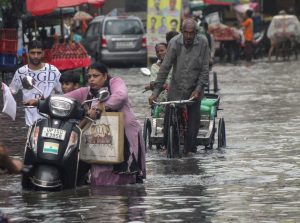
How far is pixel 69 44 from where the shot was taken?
92.7ft

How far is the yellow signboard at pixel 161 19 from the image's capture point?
114ft

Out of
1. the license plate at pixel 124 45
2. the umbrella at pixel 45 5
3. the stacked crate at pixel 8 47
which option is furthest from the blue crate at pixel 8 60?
the license plate at pixel 124 45

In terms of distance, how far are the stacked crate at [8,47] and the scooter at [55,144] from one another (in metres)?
16.1

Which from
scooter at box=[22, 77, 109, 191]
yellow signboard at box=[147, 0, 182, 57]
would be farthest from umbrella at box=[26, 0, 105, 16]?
scooter at box=[22, 77, 109, 191]

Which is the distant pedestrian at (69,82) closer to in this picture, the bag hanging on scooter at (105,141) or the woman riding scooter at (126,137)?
the woman riding scooter at (126,137)

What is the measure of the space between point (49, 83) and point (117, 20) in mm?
26222

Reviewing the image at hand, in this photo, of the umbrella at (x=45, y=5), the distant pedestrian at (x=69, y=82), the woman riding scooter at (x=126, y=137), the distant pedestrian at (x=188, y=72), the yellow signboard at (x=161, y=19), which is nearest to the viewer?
the woman riding scooter at (x=126, y=137)

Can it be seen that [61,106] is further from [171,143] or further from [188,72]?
[188,72]

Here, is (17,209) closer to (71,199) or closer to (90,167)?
(71,199)

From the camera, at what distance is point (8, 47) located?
28.0 m

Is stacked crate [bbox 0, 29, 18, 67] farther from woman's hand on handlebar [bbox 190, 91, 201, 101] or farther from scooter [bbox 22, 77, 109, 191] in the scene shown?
scooter [bbox 22, 77, 109, 191]

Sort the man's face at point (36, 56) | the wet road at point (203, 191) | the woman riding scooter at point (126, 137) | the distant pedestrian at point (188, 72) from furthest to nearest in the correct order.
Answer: the distant pedestrian at point (188, 72), the man's face at point (36, 56), the woman riding scooter at point (126, 137), the wet road at point (203, 191)

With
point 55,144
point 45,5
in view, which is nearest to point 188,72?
point 55,144

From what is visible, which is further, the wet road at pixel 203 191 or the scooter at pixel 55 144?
the scooter at pixel 55 144
